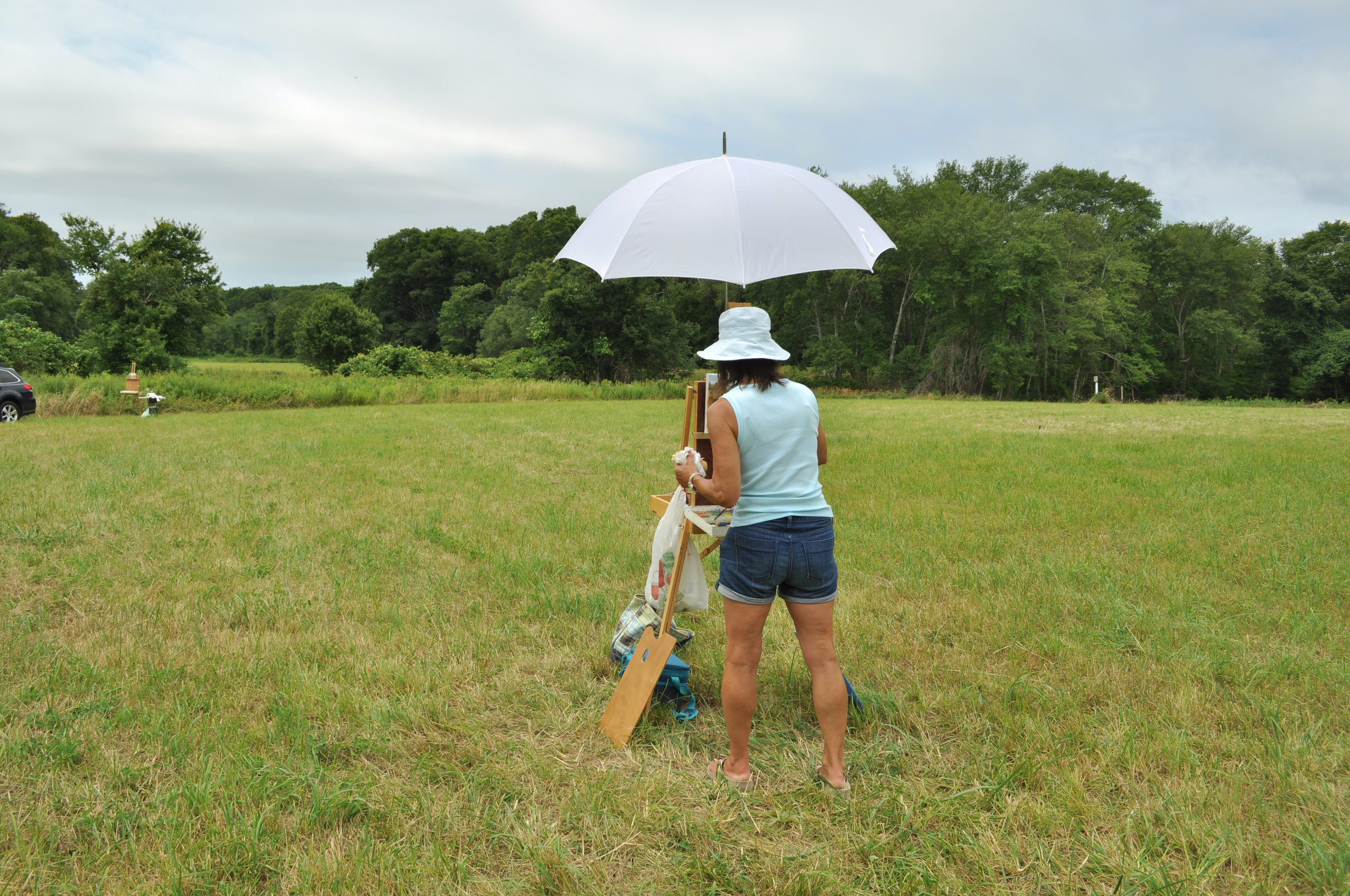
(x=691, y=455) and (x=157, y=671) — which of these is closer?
(x=691, y=455)

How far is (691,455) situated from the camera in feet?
10.2

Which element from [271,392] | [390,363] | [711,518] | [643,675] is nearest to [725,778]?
[643,675]

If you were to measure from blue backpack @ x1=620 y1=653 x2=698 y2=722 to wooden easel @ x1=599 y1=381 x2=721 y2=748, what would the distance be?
0.10 meters

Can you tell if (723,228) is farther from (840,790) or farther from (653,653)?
(840,790)

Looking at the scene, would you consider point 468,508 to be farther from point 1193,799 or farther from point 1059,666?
point 1193,799

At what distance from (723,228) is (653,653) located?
2169mm

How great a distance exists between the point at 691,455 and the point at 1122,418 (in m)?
20.8

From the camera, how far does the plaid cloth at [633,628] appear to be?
4.23 meters

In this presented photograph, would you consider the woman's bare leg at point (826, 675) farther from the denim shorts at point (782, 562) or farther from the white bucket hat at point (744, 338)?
the white bucket hat at point (744, 338)

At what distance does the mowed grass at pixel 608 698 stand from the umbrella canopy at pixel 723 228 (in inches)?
90.9

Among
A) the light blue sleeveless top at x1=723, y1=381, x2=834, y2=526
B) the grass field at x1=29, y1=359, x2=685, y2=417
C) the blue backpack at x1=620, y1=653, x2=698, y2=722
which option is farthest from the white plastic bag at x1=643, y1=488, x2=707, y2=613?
the grass field at x1=29, y1=359, x2=685, y2=417

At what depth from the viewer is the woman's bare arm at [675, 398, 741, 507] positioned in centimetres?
301

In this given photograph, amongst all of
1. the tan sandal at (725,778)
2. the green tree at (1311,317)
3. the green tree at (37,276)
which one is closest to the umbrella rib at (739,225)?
the tan sandal at (725,778)

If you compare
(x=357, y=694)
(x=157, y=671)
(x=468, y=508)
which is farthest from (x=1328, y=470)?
(x=157, y=671)
